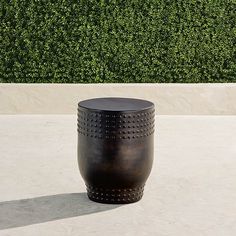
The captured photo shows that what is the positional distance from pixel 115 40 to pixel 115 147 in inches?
226

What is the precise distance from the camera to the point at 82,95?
11930 mm

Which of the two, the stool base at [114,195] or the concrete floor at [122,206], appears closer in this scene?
the concrete floor at [122,206]

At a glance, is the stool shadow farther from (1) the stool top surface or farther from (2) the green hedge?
(2) the green hedge

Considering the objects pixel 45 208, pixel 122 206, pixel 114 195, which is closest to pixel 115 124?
pixel 114 195

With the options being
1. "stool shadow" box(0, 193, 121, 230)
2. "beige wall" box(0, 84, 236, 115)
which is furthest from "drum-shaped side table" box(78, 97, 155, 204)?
"beige wall" box(0, 84, 236, 115)

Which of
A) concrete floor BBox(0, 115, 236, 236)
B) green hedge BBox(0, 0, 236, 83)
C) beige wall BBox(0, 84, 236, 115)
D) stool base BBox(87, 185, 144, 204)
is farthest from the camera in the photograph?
green hedge BBox(0, 0, 236, 83)

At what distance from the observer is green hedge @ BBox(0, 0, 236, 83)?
1221 cm

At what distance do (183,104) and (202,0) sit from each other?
1.96 meters

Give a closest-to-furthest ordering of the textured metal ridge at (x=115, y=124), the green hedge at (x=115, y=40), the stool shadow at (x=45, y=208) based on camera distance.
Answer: the stool shadow at (x=45, y=208) → the textured metal ridge at (x=115, y=124) → the green hedge at (x=115, y=40)

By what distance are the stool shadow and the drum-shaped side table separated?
200mm

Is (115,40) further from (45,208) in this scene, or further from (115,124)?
(45,208)

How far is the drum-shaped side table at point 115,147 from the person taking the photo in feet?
22.3

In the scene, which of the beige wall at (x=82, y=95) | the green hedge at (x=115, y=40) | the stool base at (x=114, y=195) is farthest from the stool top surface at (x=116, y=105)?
the green hedge at (x=115, y=40)

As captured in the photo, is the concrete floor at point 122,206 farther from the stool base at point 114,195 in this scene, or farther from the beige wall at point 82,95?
the beige wall at point 82,95
